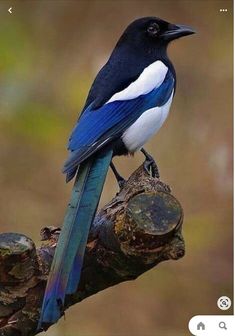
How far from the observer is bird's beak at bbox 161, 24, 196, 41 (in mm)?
1387

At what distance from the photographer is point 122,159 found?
1.56 meters

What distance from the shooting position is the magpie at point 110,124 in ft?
2.99

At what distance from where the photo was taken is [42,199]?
1.53 meters

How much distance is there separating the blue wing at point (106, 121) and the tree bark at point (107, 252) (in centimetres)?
12

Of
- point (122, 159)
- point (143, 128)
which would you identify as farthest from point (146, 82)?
point (122, 159)

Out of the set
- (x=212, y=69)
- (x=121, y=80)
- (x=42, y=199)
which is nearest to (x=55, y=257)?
(x=121, y=80)

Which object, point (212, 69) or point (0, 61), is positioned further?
A: point (212, 69)

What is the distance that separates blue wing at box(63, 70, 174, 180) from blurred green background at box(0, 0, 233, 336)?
0.23m

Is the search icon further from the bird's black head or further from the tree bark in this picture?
the bird's black head

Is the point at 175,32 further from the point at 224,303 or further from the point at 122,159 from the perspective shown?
the point at 224,303

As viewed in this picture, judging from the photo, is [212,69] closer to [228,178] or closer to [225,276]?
[228,178]

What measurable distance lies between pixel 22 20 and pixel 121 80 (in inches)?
14.9

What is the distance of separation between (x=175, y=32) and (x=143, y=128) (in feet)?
0.66

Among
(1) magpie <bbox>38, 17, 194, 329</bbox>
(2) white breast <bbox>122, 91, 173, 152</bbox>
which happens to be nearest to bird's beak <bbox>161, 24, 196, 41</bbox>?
(1) magpie <bbox>38, 17, 194, 329</bbox>
